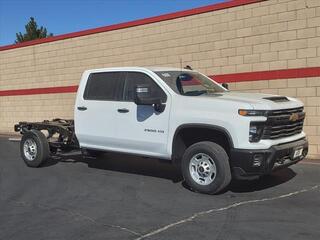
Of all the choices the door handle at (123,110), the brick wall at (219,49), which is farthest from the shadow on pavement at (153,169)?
the brick wall at (219,49)

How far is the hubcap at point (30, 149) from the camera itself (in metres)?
11.6

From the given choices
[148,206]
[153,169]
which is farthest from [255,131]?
[153,169]

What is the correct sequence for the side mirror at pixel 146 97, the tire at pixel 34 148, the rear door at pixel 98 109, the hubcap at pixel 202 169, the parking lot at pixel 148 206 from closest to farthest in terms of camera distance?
1. the parking lot at pixel 148 206
2. the hubcap at pixel 202 169
3. the side mirror at pixel 146 97
4. the rear door at pixel 98 109
5. the tire at pixel 34 148

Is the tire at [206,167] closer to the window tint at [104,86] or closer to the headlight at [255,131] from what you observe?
the headlight at [255,131]

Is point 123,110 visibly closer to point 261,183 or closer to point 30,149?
point 261,183

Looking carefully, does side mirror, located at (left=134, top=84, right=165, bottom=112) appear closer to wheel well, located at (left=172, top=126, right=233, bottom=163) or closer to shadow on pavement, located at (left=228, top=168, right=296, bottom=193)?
wheel well, located at (left=172, top=126, right=233, bottom=163)

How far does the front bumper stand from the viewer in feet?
25.5

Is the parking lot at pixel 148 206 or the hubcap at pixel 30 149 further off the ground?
the hubcap at pixel 30 149

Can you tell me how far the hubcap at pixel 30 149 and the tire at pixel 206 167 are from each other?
14.2 ft

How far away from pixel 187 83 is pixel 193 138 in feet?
3.48

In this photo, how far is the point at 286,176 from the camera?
9.62 m

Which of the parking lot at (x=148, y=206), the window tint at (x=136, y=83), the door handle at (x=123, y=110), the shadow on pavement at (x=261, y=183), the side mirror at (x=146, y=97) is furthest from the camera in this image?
the door handle at (x=123, y=110)

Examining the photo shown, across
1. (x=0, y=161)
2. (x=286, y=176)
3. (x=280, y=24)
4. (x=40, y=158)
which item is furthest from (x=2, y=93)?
(x=286, y=176)

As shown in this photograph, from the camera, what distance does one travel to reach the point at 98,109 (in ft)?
32.7
